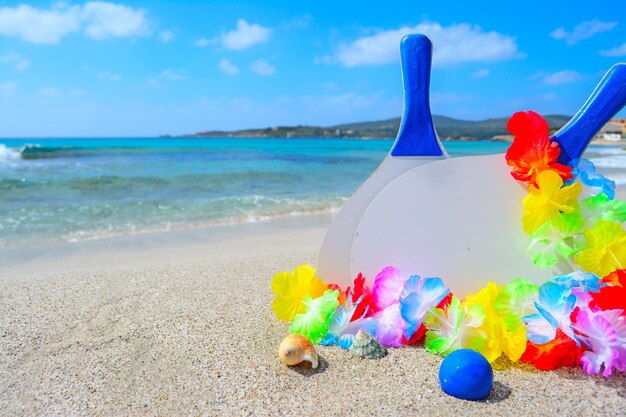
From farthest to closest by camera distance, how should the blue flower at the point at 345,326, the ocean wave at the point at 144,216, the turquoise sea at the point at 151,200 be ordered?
the turquoise sea at the point at 151,200, the ocean wave at the point at 144,216, the blue flower at the point at 345,326

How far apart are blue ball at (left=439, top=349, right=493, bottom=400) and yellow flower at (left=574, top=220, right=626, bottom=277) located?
2.88 ft

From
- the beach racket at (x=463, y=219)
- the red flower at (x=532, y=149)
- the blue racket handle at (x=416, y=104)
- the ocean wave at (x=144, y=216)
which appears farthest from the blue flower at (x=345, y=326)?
the ocean wave at (x=144, y=216)

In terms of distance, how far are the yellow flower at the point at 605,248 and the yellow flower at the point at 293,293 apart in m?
1.39

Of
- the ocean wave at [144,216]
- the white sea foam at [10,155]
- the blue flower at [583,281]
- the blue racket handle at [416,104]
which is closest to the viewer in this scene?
the blue flower at [583,281]

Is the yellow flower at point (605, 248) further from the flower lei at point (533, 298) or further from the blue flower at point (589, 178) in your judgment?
the blue flower at point (589, 178)

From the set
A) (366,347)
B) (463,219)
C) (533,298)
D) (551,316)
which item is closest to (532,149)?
(463,219)

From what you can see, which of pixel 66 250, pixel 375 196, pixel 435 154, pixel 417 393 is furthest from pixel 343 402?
pixel 66 250

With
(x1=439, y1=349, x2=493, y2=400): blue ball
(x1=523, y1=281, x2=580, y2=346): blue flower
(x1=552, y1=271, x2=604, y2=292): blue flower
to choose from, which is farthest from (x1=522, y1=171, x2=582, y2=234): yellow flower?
(x1=439, y1=349, x2=493, y2=400): blue ball

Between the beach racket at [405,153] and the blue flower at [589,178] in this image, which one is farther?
the beach racket at [405,153]

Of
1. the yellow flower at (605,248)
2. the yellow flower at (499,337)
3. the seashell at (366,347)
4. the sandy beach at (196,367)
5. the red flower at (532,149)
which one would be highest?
the red flower at (532,149)

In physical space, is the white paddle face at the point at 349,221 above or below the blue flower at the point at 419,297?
above

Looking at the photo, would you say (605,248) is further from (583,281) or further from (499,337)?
(499,337)

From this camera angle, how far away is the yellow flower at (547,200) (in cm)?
264

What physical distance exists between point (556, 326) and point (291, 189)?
33.9 ft
